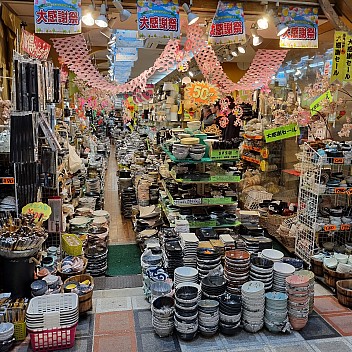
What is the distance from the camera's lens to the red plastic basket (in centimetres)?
331

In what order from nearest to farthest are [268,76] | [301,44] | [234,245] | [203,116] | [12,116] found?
1. [12,116]
2. [234,245]
3. [301,44]
4. [268,76]
5. [203,116]

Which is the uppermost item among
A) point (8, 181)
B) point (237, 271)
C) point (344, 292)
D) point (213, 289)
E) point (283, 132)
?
point (283, 132)

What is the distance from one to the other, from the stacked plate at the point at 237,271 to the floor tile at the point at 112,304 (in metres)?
1.12

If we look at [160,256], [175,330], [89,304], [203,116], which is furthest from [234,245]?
[203,116]

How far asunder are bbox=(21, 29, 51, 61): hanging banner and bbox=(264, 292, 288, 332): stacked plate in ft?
12.7

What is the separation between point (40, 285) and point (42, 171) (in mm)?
1457

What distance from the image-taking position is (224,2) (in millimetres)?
4559

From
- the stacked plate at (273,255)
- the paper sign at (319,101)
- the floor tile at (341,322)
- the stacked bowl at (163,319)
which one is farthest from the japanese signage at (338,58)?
the stacked bowl at (163,319)

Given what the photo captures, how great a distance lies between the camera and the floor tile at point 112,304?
411 centimetres

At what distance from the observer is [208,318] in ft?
11.5

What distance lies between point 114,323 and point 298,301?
1.75m

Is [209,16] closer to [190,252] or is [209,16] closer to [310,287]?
[190,252]

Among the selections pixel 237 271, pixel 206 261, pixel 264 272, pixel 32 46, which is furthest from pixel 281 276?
pixel 32 46

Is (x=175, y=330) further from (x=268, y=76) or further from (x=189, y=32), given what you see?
Result: (x=268, y=76)
